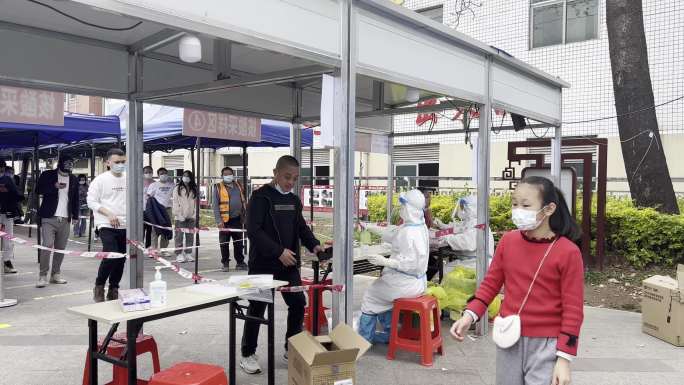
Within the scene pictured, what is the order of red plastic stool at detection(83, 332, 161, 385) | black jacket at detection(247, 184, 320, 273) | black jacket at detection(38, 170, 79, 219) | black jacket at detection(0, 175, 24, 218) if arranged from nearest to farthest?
red plastic stool at detection(83, 332, 161, 385) → black jacket at detection(247, 184, 320, 273) → black jacket at detection(38, 170, 79, 219) → black jacket at detection(0, 175, 24, 218)

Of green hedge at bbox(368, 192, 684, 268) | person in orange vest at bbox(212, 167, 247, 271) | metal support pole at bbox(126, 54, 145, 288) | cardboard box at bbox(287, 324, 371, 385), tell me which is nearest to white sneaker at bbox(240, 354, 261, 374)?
cardboard box at bbox(287, 324, 371, 385)

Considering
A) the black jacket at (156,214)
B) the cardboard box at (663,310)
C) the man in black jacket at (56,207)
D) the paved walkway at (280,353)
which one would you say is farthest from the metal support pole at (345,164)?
the black jacket at (156,214)

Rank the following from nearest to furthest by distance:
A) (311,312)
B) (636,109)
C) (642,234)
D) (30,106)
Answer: (311,312), (30,106), (642,234), (636,109)

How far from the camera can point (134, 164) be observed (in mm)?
4973

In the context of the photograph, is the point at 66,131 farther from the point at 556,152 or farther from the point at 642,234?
the point at 642,234

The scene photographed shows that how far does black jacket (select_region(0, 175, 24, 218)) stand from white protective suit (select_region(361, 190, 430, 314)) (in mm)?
5836

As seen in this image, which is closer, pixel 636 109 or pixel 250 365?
pixel 250 365

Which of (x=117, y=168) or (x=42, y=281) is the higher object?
(x=117, y=168)

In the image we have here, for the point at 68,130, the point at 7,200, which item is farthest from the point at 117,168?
the point at 68,130

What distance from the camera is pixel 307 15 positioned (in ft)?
11.3

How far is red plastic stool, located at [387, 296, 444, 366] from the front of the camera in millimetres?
4469

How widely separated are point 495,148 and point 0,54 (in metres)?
11.3

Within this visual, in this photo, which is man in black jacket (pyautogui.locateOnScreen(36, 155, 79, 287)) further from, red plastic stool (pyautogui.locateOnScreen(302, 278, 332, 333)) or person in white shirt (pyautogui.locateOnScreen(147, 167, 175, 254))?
red plastic stool (pyautogui.locateOnScreen(302, 278, 332, 333))

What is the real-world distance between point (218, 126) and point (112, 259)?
2.21 meters
